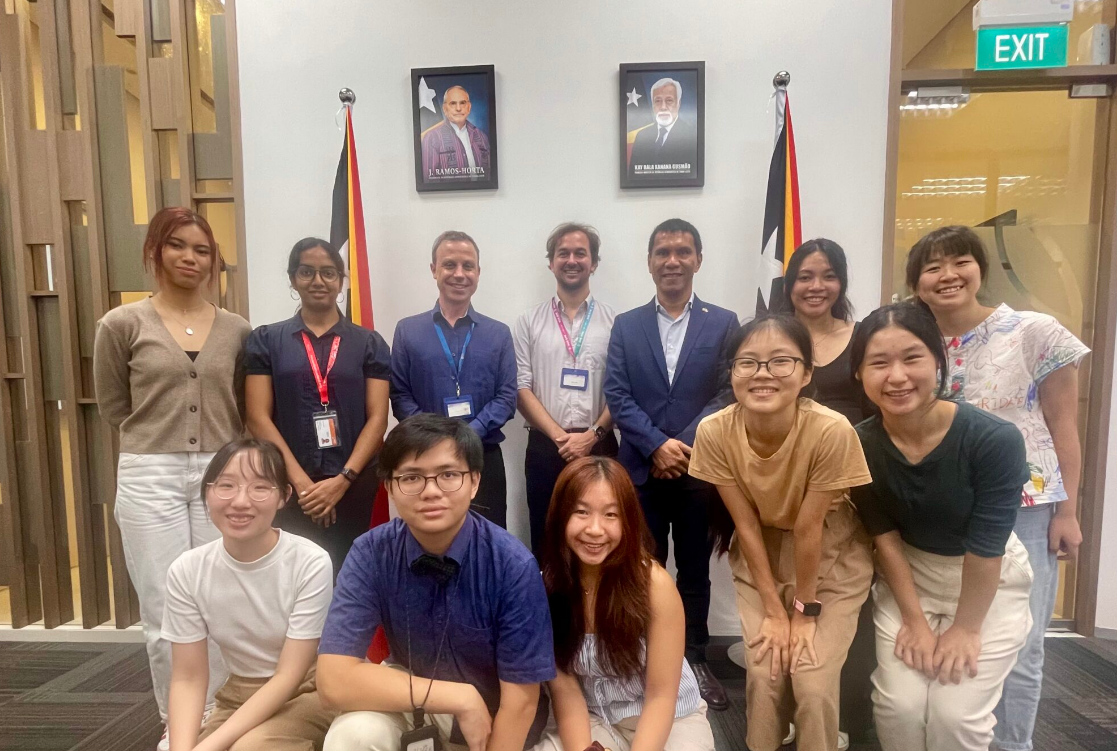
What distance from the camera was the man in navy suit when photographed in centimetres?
225

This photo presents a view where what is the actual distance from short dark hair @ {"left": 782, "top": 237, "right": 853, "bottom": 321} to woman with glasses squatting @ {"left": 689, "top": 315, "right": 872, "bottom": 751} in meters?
0.68

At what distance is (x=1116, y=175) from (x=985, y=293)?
2.50ft

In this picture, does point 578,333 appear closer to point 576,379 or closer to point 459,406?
point 576,379

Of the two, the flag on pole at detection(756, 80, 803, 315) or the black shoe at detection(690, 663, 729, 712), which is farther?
the flag on pole at detection(756, 80, 803, 315)

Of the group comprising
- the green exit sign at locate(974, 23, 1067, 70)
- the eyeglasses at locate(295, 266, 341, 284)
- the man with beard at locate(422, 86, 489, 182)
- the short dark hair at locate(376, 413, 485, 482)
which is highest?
the green exit sign at locate(974, 23, 1067, 70)

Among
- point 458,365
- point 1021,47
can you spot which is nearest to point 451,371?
point 458,365

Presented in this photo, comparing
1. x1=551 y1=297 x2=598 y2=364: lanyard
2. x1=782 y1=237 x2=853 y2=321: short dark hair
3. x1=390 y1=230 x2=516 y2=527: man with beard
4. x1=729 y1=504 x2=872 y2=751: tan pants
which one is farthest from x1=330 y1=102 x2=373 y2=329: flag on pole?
x1=729 y1=504 x2=872 y2=751: tan pants

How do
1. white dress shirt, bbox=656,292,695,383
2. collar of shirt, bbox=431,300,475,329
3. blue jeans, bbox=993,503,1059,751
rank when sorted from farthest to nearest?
collar of shirt, bbox=431,300,475,329, white dress shirt, bbox=656,292,695,383, blue jeans, bbox=993,503,1059,751

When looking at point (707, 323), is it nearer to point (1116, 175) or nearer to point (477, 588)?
point (477, 588)

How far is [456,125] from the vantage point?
2.79m

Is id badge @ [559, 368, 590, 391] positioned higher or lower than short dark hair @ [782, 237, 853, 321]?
lower

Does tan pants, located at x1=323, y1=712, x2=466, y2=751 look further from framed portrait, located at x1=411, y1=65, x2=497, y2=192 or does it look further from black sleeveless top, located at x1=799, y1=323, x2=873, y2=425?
framed portrait, located at x1=411, y1=65, x2=497, y2=192

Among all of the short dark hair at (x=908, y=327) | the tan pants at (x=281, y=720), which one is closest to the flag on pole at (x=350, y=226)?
the tan pants at (x=281, y=720)

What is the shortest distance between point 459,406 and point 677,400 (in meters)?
0.93
